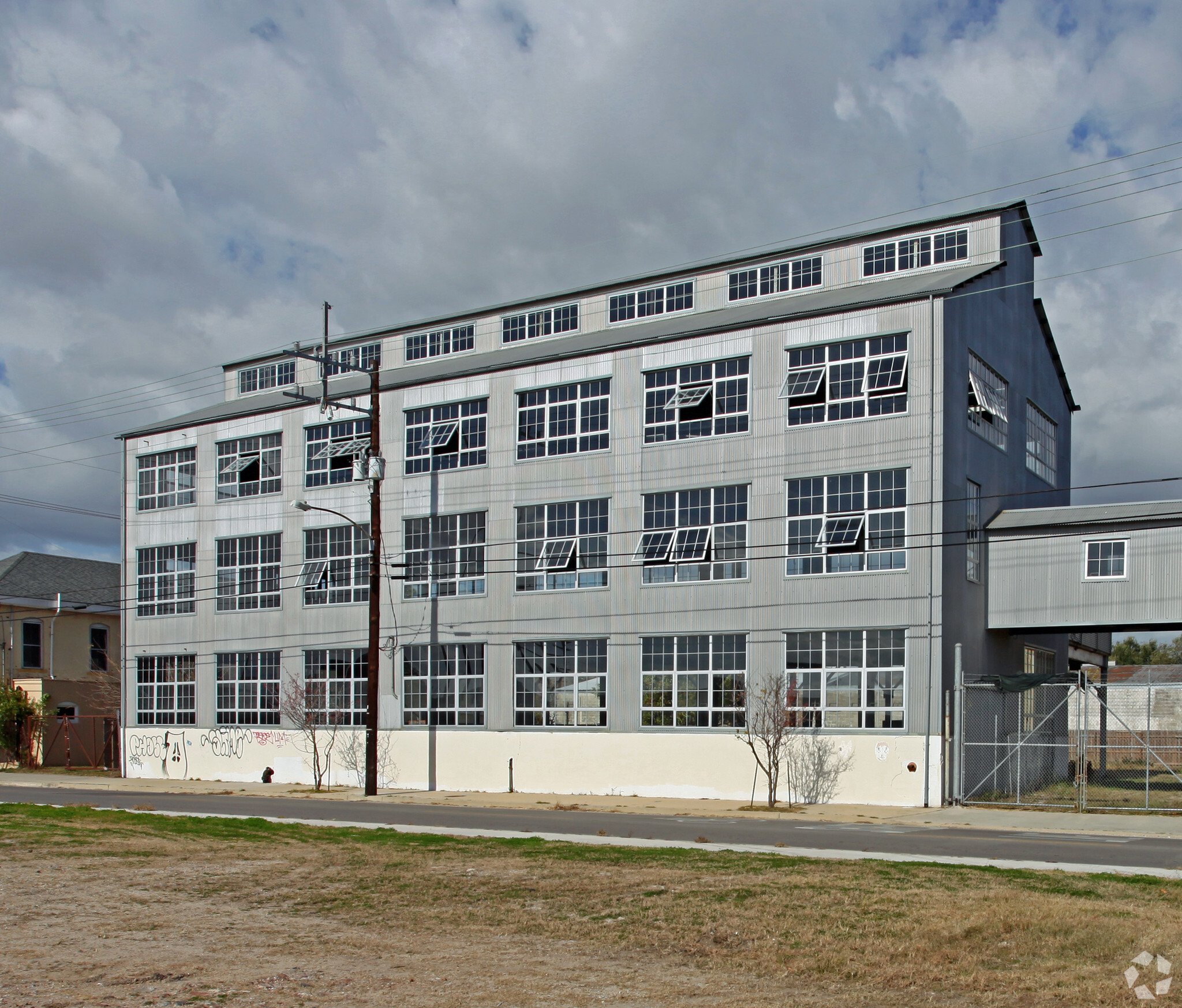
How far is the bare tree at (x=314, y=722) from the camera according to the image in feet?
129

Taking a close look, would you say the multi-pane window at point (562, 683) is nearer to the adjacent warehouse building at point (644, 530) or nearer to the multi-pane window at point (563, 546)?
the adjacent warehouse building at point (644, 530)

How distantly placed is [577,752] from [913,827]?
1329cm

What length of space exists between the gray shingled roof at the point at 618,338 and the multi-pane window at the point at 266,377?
129 centimetres

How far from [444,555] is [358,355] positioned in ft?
42.1

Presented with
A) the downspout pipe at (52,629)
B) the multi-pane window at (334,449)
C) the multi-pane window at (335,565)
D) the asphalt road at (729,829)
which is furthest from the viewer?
the downspout pipe at (52,629)

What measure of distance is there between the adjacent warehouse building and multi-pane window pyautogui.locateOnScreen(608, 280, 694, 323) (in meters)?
0.12

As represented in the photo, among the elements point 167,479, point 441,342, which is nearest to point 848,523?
point 441,342

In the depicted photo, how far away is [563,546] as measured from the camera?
118ft

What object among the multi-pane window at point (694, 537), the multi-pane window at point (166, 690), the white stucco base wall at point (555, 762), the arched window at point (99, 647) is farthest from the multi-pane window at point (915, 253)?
the arched window at point (99, 647)

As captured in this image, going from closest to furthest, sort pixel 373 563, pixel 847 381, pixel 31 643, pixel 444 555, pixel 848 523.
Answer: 1. pixel 848 523
2. pixel 847 381
3. pixel 373 563
4. pixel 444 555
5. pixel 31 643

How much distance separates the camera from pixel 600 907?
11609mm

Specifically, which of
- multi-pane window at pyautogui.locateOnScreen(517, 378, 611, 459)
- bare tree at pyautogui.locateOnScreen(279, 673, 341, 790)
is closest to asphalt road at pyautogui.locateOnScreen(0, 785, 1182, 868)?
bare tree at pyautogui.locateOnScreen(279, 673, 341, 790)

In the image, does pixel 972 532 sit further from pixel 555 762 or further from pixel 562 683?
pixel 555 762

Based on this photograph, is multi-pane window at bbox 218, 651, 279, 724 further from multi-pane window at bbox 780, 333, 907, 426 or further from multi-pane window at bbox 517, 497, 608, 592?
multi-pane window at bbox 780, 333, 907, 426
